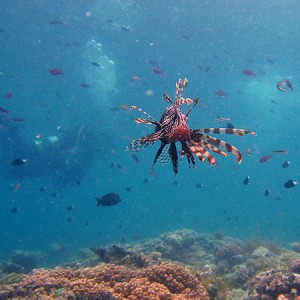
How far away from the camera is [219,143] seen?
9.27 feet

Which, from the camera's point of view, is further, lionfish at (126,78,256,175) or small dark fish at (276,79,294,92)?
small dark fish at (276,79,294,92)

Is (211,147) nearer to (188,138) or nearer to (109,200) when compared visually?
(188,138)

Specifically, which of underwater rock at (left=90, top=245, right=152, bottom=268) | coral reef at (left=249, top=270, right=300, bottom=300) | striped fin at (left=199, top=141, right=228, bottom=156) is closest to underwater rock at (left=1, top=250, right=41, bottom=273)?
underwater rock at (left=90, top=245, right=152, bottom=268)

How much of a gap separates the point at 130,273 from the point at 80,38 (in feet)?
81.6

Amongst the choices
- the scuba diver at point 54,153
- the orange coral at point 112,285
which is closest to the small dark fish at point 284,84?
the orange coral at point 112,285

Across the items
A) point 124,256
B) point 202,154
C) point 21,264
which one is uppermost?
point 21,264

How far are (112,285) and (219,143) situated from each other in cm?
377

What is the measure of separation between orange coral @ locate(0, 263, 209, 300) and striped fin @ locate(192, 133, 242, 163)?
2.79 m

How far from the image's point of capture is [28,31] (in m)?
25.4

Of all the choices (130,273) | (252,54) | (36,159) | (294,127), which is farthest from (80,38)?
(294,127)

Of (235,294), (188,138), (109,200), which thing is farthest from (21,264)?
(188,138)

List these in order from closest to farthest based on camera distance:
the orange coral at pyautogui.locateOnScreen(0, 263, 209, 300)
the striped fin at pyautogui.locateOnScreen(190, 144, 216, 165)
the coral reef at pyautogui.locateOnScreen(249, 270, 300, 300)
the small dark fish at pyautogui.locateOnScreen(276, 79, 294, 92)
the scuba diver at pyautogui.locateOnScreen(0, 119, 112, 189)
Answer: the striped fin at pyautogui.locateOnScreen(190, 144, 216, 165), the orange coral at pyautogui.locateOnScreen(0, 263, 209, 300), the coral reef at pyautogui.locateOnScreen(249, 270, 300, 300), the small dark fish at pyautogui.locateOnScreen(276, 79, 294, 92), the scuba diver at pyautogui.locateOnScreen(0, 119, 112, 189)

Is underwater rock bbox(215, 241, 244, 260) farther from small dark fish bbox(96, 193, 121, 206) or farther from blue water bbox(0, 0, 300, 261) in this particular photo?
small dark fish bbox(96, 193, 121, 206)

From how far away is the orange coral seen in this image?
456 centimetres
